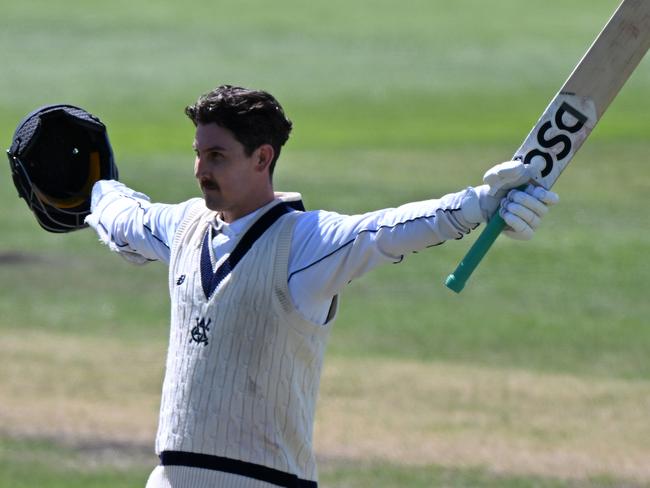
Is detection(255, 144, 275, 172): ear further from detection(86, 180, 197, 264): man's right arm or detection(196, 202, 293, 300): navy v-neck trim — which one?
detection(86, 180, 197, 264): man's right arm

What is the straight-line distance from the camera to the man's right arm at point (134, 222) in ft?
16.5

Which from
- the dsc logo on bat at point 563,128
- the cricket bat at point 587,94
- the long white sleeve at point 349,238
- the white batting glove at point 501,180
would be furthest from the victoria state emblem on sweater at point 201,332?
the dsc logo on bat at point 563,128

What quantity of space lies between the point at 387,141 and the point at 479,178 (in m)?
5.61

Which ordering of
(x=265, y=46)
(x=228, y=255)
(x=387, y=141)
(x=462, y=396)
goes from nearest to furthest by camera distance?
(x=228, y=255), (x=462, y=396), (x=387, y=141), (x=265, y=46)

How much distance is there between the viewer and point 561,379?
1159cm

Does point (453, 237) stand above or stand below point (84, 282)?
below

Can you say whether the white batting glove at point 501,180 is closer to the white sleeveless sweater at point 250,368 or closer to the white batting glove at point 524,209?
the white batting glove at point 524,209

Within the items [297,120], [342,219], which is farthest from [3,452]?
[297,120]

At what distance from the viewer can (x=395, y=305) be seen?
14289 mm

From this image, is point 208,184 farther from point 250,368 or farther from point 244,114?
point 250,368

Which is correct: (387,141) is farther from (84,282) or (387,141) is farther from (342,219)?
(342,219)

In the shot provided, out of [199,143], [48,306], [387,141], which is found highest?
[387,141]

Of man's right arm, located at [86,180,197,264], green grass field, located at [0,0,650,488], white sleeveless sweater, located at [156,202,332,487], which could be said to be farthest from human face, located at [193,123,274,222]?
green grass field, located at [0,0,650,488]

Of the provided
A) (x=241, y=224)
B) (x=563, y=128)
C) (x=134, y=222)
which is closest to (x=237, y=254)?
(x=241, y=224)
